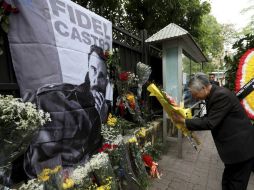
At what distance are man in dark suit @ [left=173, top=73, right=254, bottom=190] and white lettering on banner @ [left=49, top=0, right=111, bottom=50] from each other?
1.50 meters

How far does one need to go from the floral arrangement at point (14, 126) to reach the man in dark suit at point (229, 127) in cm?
192

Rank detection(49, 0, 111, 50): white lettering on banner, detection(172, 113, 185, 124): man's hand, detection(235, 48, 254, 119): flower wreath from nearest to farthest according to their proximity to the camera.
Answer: detection(49, 0, 111, 50): white lettering on banner, detection(172, 113, 185, 124): man's hand, detection(235, 48, 254, 119): flower wreath

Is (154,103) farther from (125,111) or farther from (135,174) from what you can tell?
(135,174)

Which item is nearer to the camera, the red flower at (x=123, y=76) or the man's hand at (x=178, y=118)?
the man's hand at (x=178, y=118)

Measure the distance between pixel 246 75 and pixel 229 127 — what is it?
145cm

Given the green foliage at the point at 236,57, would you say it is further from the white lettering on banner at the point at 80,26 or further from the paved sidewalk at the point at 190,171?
the white lettering on banner at the point at 80,26

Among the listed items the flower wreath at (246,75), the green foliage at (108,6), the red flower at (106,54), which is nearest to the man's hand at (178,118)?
the flower wreath at (246,75)

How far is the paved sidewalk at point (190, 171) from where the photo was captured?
3.84 m

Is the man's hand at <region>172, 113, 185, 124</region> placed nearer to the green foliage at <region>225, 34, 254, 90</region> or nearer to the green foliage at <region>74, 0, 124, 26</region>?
the green foliage at <region>225, 34, 254, 90</region>

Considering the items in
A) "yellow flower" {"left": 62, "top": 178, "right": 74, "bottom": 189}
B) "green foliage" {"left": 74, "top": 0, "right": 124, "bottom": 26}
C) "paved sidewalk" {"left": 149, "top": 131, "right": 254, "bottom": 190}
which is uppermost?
"green foliage" {"left": 74, "top": 0, "right": 124, "bottom": 26}

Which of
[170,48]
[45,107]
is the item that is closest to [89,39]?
[45,107]

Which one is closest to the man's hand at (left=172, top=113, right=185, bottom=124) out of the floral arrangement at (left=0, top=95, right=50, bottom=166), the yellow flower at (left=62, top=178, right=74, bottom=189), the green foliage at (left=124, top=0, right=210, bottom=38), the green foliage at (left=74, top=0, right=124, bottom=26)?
the yellow flower at (left=62, top=178, right=74, bottom=189)

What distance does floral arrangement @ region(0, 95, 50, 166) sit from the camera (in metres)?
1.46

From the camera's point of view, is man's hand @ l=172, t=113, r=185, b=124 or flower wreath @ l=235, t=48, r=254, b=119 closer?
man's hand @ l=172, t=113, r=185, b=124
